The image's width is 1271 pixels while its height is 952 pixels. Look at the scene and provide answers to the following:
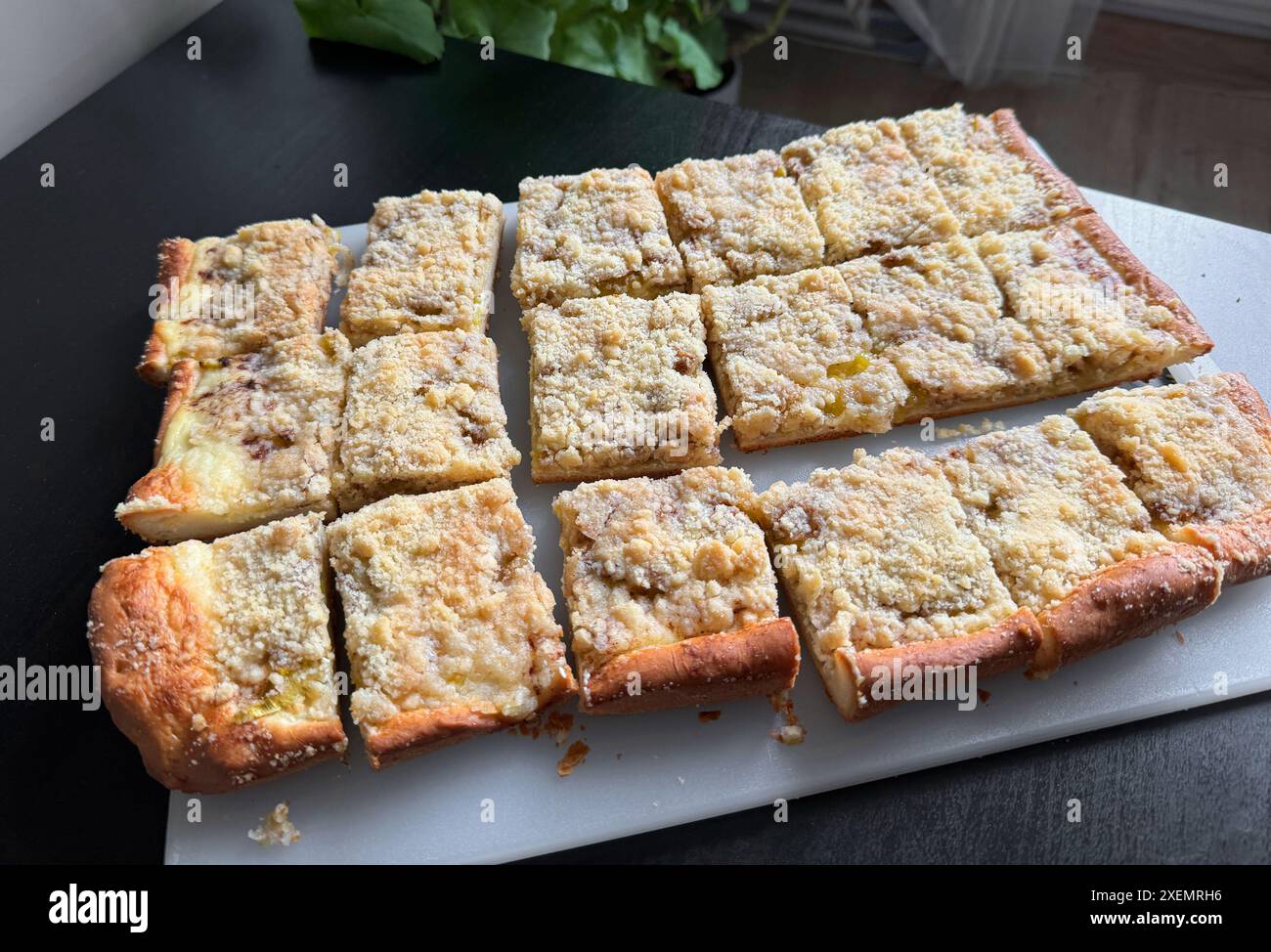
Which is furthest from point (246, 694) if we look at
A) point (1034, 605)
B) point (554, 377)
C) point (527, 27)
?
point (527, 27)

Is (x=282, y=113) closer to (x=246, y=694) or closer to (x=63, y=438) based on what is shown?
(x=63, y=438)

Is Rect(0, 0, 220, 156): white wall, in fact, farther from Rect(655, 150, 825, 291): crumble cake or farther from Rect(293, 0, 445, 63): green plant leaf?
Rect(655, 150, 825, 291): crumble cake

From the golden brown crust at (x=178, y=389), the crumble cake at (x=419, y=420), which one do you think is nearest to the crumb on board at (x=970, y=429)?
the crumble cake at (x=419, y=420)

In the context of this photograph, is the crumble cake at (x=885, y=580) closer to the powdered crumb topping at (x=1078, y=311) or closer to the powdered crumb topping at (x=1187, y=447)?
the powdered crumb topping at (x=1187, y=447)

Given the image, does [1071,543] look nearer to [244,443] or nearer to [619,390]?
[619,390]

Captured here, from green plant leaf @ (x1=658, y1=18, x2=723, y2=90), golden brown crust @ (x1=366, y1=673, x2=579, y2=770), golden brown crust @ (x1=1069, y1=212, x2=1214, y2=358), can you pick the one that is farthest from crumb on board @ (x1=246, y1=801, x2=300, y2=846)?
green plant leaf @ (x1=658, y1=18, x2=723, y2=90)

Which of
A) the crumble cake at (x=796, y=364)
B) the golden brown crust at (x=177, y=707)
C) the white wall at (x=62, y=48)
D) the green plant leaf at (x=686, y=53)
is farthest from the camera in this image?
the green plant leaf at (x=686, y=53)
